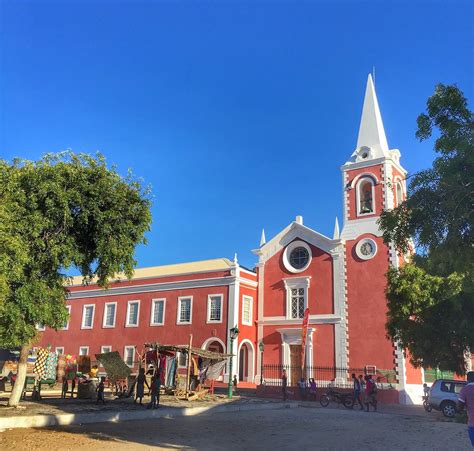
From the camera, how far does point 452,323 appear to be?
18.6 metres

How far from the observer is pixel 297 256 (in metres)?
32.7

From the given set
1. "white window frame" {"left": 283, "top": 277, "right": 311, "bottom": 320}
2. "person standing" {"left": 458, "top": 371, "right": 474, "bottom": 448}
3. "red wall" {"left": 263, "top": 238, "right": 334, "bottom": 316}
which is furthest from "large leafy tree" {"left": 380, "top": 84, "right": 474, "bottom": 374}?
"white window frame" {"left": 283, "top": 277, "right": 311, "bottom": 320}

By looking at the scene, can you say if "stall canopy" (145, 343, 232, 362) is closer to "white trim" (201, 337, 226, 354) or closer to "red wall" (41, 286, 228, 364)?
"white trim" (201, 337, 226, 354)

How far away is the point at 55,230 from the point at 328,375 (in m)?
20.2

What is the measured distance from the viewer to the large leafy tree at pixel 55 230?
41.8 ft

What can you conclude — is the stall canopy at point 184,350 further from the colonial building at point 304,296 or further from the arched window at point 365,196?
the arched window at point 365,196

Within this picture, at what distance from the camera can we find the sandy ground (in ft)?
32.5

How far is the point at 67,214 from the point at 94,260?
2.27 m

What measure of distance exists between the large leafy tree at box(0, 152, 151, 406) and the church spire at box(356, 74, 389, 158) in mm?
21322

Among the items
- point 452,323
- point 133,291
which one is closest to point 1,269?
point 452,323

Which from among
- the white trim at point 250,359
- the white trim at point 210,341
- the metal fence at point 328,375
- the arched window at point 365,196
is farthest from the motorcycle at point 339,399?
the arched window at point 365,196

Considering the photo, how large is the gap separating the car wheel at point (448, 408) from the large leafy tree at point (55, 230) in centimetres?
1346

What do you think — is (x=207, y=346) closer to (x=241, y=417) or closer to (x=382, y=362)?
(x=382, y=362)

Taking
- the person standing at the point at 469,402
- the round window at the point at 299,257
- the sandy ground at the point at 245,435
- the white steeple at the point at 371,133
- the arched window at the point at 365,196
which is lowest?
the sandy ground at the point at 245,435
